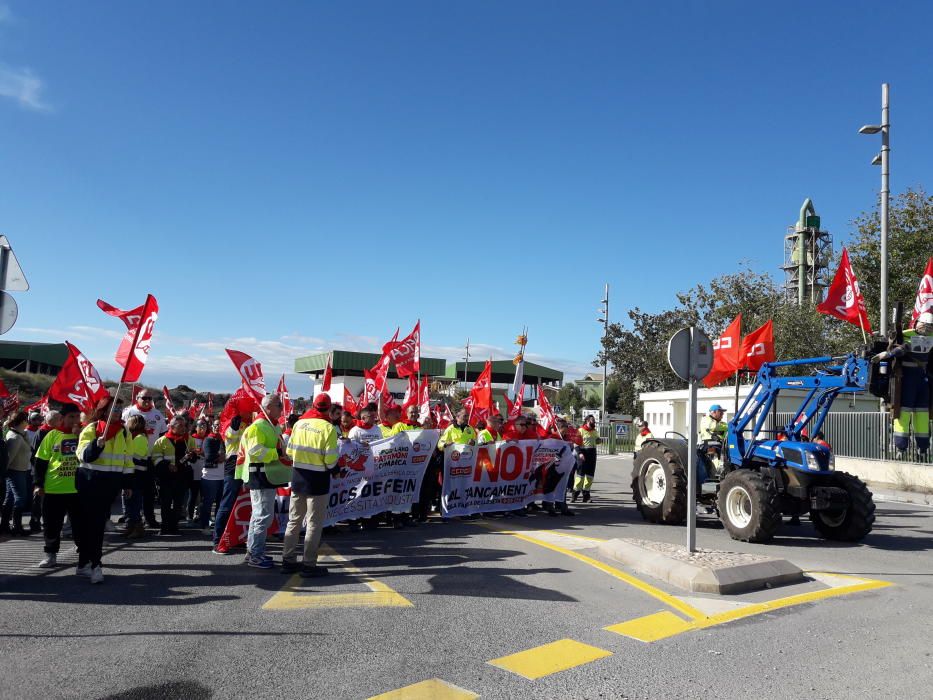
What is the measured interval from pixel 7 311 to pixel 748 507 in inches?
366

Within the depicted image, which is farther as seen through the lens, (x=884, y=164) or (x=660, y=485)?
(x=884, y=164)

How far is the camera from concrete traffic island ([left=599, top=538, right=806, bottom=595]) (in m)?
6.77

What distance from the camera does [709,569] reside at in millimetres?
6875

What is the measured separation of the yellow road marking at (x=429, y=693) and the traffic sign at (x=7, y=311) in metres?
5.49

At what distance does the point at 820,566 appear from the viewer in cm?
823

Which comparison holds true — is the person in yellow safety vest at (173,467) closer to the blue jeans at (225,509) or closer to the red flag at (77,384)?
the blue jeans at (225,509)

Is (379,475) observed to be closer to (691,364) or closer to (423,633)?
(691,364)

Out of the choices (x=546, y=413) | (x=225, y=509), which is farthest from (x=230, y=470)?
(x=546, y=413)

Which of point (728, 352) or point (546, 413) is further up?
point (728, 352)

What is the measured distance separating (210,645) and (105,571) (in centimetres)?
300

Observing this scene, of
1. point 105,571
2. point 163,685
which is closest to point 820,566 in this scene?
point 163,685

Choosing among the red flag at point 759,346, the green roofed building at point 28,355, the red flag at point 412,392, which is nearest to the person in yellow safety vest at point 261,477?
the red flag at point 412,392

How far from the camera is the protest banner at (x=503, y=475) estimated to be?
37.9ft

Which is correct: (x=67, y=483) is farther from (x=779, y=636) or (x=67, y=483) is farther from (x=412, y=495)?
(x=779, y=636)
